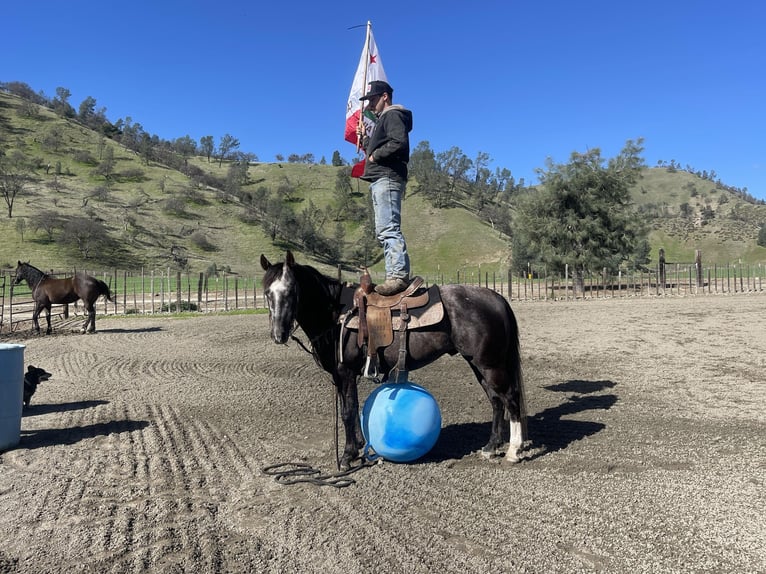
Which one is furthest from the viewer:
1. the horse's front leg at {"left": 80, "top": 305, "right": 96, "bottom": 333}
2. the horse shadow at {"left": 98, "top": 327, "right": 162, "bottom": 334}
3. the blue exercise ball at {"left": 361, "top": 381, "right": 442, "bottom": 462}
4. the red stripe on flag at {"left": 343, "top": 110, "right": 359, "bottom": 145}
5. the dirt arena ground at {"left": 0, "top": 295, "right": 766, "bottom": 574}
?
the horse shadow at {"left": 98, "top": 327, "right": 162, "bottom": 334}

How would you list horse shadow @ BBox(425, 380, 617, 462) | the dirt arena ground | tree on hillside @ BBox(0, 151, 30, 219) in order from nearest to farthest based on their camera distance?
the dirt arena ground
horse shadow @ BBox(425, 380, 617, 462)
tree on hillside @ BBox(0, 151, 30, 219)

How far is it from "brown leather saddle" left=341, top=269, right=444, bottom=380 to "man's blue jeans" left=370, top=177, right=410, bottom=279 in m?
0.32

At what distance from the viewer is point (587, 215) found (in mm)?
30922

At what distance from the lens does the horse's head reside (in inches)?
163

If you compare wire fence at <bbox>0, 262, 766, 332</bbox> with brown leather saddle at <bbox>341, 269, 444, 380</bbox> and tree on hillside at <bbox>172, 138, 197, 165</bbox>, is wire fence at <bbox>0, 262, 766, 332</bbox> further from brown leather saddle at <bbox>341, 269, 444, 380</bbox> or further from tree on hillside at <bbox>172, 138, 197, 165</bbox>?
tree on hillside at <bbox>172, 138, 197, 165</bbox>

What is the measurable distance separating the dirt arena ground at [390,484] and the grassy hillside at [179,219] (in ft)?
96.0

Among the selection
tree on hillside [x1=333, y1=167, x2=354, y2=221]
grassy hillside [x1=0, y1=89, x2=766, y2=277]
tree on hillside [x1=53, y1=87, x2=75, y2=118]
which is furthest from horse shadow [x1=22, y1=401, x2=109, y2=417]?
tree on hillside [x1=53, y1=87, x2=75, y2=118]

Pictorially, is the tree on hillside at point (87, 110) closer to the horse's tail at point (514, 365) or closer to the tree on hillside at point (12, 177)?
the tree on hillside at point (12, 177)

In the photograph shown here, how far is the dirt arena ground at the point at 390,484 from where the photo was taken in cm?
315

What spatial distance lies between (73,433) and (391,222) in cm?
458

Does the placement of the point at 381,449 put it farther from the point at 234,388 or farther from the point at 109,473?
the point at 234,388

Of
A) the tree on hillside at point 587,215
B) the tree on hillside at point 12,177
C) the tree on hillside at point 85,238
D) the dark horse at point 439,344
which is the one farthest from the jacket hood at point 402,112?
the tree on hillside at point 12,177

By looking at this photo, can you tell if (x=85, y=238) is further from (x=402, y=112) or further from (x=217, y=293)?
(x=402, y=112)

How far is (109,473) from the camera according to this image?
15.0 ft
